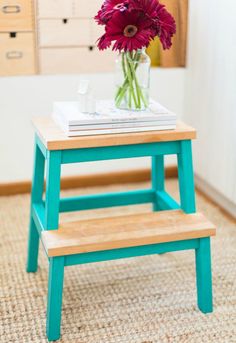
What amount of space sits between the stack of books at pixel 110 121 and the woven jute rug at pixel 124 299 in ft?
1.60

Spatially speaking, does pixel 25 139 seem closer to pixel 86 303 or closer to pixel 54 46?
pixel 54 46

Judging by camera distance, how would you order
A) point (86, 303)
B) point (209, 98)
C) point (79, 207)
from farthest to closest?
point (209, 98) → point (79, 207) → point (86, 303)

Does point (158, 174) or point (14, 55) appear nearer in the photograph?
point (158, 174)

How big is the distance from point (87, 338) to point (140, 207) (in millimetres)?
841

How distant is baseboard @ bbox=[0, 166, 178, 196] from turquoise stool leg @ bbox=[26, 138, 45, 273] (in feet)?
2.10

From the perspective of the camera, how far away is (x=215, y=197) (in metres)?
2.09

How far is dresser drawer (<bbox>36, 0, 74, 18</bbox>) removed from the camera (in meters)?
1.87

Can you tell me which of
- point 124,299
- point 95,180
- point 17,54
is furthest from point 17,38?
point 124,299

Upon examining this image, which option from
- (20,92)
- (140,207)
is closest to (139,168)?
(140,207)

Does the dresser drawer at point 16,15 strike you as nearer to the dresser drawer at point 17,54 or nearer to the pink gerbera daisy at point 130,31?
the dresser drawer at point 17,54

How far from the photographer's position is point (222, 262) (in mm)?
1650

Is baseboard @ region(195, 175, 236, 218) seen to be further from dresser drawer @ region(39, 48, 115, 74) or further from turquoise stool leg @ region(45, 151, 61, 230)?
turquoise stool leg @ region(45, 151, 61, 230)

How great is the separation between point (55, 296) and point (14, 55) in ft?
3.40

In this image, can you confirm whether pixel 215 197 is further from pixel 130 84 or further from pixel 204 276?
pixel 130 84
